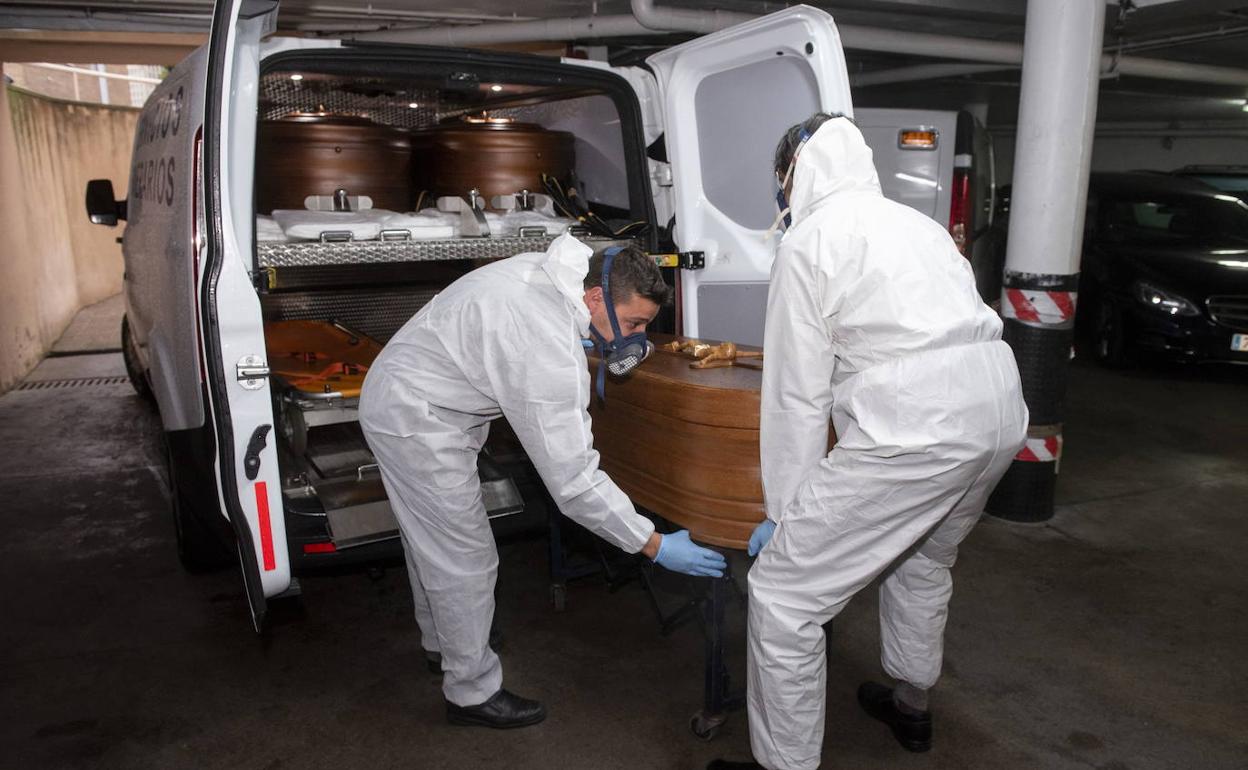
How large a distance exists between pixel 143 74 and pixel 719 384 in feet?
58.1

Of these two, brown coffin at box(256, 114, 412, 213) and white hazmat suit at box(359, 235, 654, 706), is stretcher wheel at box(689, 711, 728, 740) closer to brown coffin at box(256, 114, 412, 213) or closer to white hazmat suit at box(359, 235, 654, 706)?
white hazmat suit at box(359, 235, 654, 706)

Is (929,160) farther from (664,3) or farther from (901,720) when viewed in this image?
(901,720)

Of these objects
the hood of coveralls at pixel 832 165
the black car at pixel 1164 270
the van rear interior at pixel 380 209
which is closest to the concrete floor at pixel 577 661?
the van rear interior at pixel 380 209

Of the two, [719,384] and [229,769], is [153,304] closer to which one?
[229,769]

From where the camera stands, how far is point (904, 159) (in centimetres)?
791

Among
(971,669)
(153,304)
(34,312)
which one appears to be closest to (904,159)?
(971,669)

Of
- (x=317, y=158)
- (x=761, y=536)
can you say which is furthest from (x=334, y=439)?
(x=761, y=536)

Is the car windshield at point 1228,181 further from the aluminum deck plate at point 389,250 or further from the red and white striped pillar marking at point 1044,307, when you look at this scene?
the aluminum deck plate at point 389,250

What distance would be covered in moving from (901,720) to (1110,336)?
270 inches

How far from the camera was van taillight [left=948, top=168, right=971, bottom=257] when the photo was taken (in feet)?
26.1

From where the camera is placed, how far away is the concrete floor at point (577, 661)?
2.86 meters

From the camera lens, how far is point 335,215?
365 cm

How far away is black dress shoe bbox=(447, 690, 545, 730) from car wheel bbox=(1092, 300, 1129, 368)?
24.1ft

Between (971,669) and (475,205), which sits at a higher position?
(475,205)
